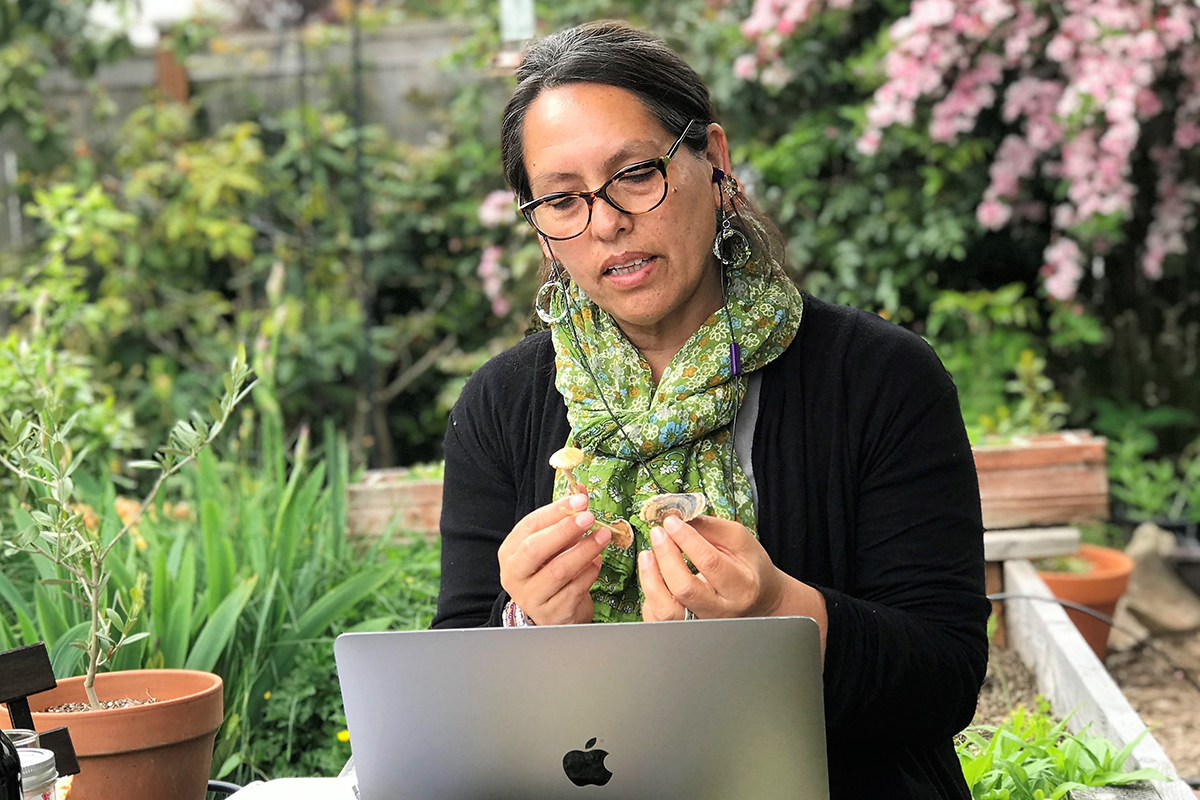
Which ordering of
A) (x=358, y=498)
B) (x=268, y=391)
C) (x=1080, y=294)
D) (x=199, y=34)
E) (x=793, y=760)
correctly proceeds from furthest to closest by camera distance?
1. (x=199, y=34)
2. (x=1080, y=294)
3. (x=358, y=498)
4. (x=268, y=391)
5. (x=793, y=760)

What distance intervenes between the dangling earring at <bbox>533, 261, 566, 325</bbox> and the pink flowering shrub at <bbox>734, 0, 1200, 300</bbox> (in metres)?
2.98

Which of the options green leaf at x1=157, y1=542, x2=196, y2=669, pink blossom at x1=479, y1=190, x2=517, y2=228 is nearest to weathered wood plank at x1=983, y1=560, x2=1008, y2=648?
green leaf at x1=157, y1=542, x2=196, y2=669

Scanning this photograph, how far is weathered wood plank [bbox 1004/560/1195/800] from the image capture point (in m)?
1.93

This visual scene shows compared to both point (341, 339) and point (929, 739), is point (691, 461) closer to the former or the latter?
point (929, 739)

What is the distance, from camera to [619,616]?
1.60 m

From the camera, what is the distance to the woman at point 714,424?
146 centimetres

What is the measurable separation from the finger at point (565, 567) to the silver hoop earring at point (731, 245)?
54 cm

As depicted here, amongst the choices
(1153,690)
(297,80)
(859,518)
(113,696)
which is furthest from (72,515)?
(297,80)

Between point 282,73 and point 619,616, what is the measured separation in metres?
5.26

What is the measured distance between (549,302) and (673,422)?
1.14ft

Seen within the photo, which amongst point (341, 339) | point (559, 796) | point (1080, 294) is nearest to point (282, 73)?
point (341, 339)

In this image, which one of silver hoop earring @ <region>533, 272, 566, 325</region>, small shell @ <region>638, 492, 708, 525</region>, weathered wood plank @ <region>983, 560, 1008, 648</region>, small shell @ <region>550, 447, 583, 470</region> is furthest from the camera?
weathered wood plank @ <region>983, 560, 1008, 648</region>

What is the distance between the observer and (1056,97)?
4.47m

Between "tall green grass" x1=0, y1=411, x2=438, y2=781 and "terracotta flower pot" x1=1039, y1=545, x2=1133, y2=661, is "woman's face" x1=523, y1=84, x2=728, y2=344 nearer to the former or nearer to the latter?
"tall green grass" x1=0, y1=411, x2=438, y2=781
